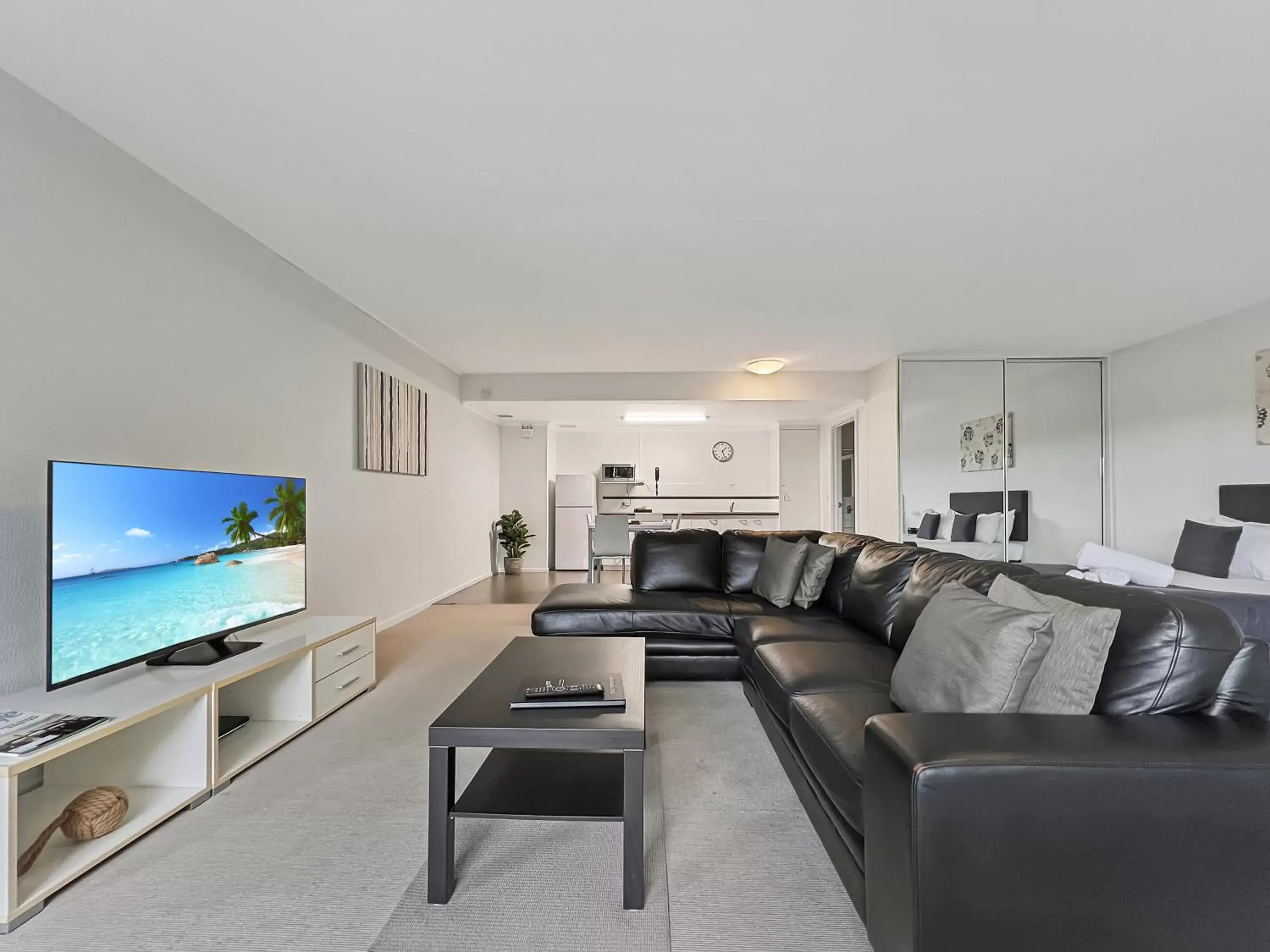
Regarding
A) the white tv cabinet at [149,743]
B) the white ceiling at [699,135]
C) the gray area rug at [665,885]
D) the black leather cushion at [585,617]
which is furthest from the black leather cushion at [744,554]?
the white tv cabinet at [149,743]

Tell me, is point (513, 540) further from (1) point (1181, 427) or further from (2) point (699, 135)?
(1) point (1181, 427)

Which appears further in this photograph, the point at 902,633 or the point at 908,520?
the point at 908,520

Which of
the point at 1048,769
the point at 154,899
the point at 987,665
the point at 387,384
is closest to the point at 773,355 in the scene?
the point at 387,384

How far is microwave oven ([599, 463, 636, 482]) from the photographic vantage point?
9.14m

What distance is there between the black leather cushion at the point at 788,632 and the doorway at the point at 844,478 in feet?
14.6

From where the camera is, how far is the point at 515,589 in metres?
6.90

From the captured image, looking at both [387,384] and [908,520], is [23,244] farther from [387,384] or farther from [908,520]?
[908,520]

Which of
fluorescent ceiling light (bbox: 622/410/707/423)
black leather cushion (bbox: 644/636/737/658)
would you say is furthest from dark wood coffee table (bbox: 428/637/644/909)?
fluorescent ceiling light (bbox: 622/410/707/423)

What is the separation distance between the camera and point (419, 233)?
2.98 m

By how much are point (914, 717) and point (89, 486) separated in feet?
8.20

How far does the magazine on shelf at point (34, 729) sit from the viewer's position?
1528 millimetres

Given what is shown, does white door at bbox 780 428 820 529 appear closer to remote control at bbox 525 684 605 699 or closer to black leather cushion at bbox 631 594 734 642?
black leather cushion at bbox 631 594 734 642

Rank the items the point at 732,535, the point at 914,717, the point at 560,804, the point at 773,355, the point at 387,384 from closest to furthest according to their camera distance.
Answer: the point at 914,717 → the point at 560,804 → the point at 732,535 → the point at 387,384 → the point at 773,355

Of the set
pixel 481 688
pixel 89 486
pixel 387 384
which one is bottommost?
pixel 481 688
